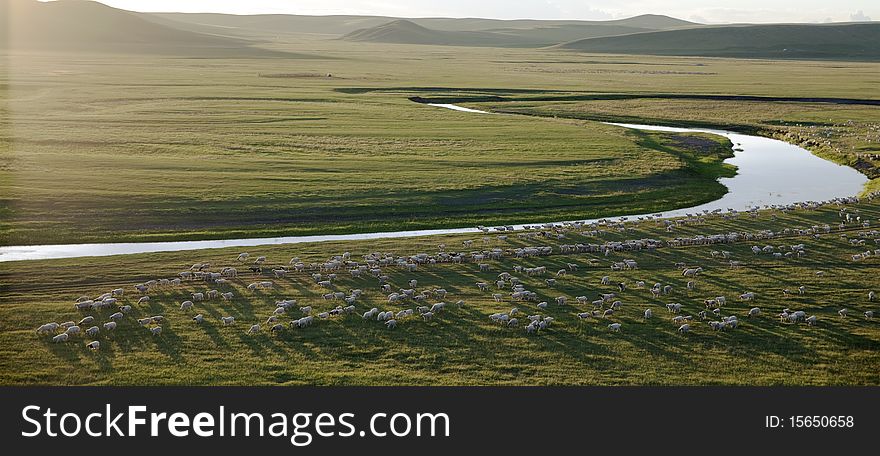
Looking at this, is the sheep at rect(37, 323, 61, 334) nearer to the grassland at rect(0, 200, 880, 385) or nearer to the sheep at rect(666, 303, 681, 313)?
the grassland at rect(0, 200, 880, 385)

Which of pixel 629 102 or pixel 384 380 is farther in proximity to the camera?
pixel 629 102

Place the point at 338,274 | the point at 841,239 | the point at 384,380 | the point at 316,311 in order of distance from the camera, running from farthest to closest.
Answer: the point at 841,239, the point at 338,274, the point at 316,311, the point at 384,380

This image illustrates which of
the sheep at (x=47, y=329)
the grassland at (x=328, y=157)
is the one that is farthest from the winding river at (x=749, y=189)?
the sheep at (x=47, y=329)


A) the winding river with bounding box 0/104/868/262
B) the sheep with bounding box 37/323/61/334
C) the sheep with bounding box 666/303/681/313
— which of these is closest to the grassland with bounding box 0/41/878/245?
the winding river with bounding box 0/104/868/262

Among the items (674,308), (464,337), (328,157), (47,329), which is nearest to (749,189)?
(674,308)

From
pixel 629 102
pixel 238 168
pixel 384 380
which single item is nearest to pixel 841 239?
pixel 384 380

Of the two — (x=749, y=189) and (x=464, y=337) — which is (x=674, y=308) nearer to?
(x=464, y=337)

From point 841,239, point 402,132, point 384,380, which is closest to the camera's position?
point 384,380

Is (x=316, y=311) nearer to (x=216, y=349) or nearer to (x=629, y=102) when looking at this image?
(x=216, y=349)
